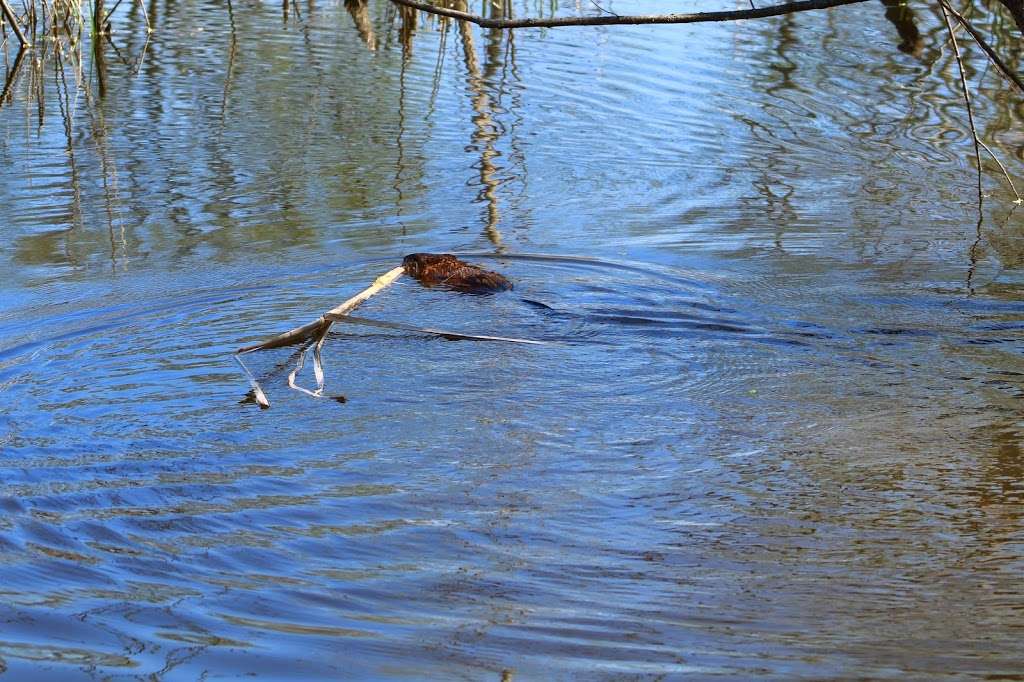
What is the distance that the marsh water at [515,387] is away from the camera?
350 cm

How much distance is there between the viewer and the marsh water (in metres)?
3.50

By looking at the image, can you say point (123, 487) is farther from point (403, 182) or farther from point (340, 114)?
point (340, 114)

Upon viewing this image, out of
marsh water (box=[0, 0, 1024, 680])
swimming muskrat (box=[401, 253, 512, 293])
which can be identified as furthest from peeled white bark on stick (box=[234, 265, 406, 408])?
swimming muskrat (box=[401, 253, 512, 293])

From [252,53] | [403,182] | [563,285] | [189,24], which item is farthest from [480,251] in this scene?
[189,24]

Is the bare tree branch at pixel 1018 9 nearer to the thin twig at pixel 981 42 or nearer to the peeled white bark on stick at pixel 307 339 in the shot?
the thin twig at pixel 981 42

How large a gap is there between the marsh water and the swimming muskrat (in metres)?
0.13

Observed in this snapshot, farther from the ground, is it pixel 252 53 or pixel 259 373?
pixel 252 53

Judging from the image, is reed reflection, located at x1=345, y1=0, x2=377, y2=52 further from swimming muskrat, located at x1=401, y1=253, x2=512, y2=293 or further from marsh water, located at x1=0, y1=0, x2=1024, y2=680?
swimming muskrat, located at x1=401, y1=253, x2=512, y2=293

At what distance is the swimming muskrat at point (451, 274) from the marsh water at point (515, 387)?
0.42 ft

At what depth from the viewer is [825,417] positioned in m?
4.95

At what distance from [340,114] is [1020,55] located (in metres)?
6.51

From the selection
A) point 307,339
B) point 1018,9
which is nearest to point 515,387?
point 307,339

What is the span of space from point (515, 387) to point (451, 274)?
1280 mm

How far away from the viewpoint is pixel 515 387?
519cm
